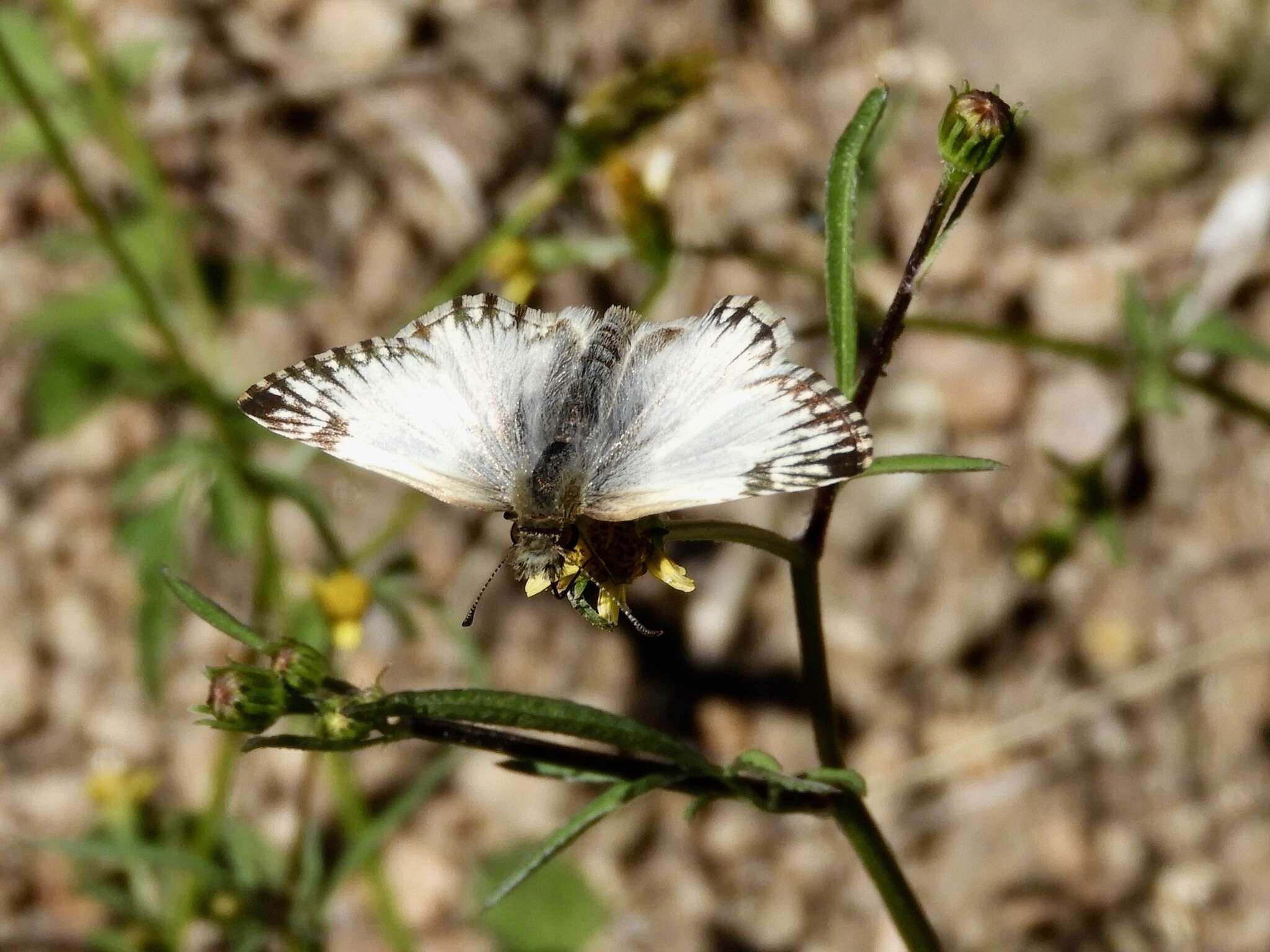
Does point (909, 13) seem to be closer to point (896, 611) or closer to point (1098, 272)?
point (1098, 272)

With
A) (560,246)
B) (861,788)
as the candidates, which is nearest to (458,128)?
(560,246)

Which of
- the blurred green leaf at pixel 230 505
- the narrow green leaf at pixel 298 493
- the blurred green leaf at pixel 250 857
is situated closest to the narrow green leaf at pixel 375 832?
the blurred green leaf at pixel 250 857

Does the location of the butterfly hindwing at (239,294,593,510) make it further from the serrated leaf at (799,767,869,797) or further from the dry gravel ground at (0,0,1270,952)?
the dry gravel ground at (0,0,1270,952)

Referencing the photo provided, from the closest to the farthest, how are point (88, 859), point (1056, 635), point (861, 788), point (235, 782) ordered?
point (861, 788)
point (88, 859)
point (235, 782)
point (1056, 635)

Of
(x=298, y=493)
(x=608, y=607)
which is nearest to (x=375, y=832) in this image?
(x=298, y=493)

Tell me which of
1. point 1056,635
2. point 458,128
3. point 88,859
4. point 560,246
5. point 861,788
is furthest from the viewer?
point 458,128

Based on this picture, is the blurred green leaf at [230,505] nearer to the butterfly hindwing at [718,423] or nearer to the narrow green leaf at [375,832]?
the narrow green leaf at [375,832]
